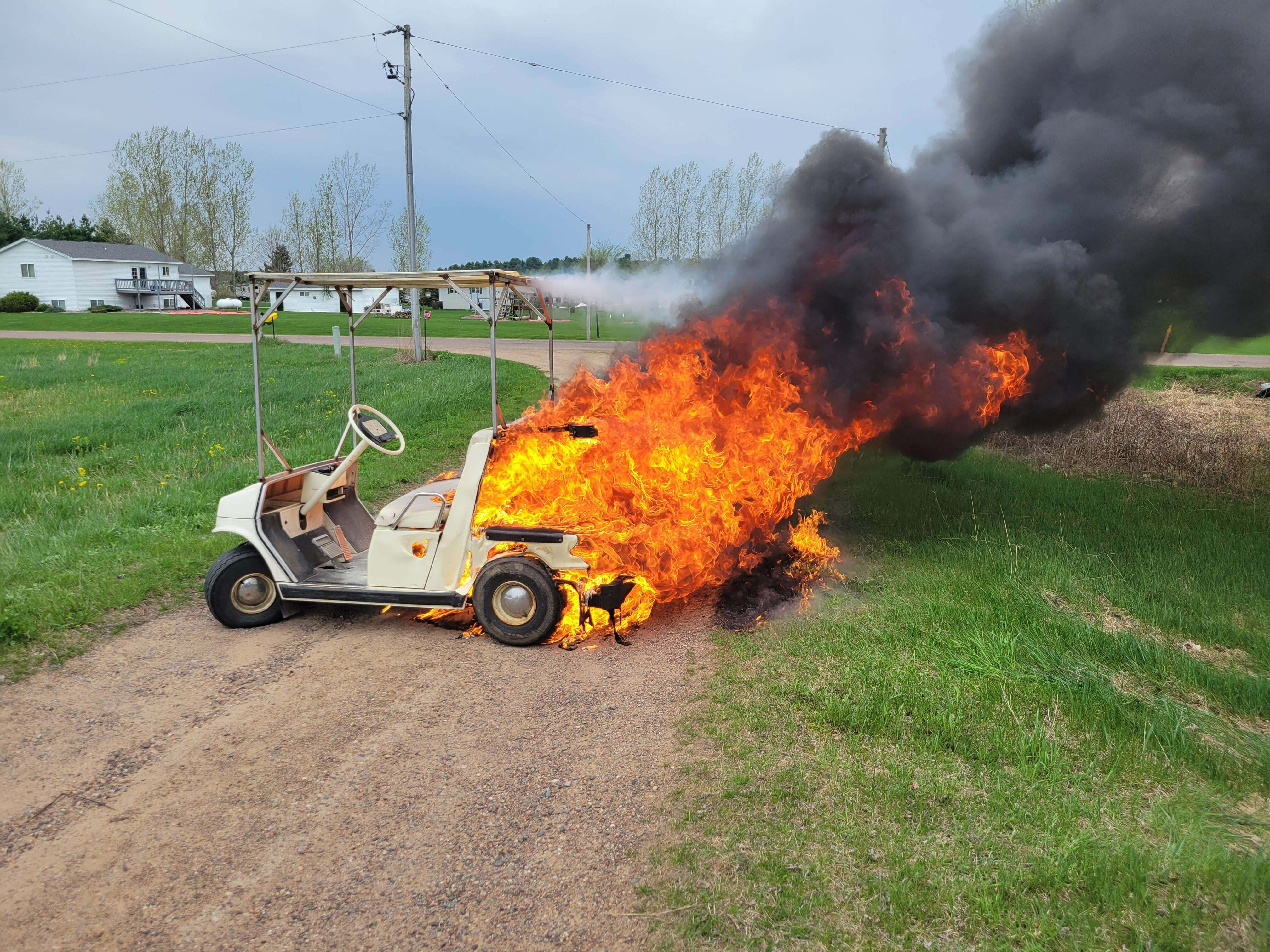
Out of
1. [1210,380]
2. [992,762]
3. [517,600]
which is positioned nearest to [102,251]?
[1210,380]

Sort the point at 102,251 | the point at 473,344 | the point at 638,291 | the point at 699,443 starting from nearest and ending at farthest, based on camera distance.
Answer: the point at 699,443
the point at 638,291
the point at 473,344
the point at 102,251

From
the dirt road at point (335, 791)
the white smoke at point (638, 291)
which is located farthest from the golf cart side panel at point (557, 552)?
the white smoke at point (638, 291)

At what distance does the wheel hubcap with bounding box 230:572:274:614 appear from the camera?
248 inches

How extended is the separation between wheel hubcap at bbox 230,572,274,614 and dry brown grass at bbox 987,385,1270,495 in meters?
9.06

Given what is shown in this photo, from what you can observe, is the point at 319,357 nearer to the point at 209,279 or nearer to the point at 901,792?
the point at 901,792

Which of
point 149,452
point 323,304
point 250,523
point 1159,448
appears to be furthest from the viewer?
point 323,304

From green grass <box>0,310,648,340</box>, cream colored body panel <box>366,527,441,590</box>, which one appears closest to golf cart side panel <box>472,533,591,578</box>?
cream colored body panel <box>366,527,441,590</box>

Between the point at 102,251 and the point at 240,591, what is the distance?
248ft

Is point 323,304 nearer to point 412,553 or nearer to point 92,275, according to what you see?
point 92,275

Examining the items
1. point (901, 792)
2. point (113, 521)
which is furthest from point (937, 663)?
point (113, 521)

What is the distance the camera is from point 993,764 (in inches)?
171

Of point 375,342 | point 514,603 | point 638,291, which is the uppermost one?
point 638,291

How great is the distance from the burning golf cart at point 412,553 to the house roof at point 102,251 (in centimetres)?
7287

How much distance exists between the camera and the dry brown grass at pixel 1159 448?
38.1ft
